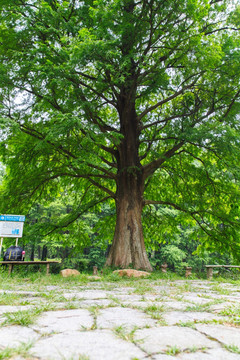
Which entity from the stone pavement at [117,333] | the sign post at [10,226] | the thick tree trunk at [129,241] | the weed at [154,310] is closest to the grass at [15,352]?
the stone pavement at [117,333]

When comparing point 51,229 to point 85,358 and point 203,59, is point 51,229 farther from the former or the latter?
point 85,358

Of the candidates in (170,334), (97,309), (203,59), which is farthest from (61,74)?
(170,334)

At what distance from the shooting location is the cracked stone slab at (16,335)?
176 centimetres

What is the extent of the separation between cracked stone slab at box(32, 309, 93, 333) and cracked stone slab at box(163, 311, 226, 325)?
2.37ft

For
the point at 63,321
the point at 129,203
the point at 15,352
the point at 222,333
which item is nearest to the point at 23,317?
the point at 63,321

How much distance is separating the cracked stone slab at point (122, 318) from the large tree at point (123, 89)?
5.08 metres

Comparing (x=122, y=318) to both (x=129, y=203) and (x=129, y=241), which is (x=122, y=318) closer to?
(x=129, y=241)

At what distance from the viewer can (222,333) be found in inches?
83.4

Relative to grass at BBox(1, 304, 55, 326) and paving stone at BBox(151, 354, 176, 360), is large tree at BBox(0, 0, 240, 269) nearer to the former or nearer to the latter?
grass at BBox(1, 304, 55, 326)

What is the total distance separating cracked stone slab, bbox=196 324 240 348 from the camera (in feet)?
6.36

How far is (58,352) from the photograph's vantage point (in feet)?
5.23

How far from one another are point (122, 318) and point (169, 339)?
69cm

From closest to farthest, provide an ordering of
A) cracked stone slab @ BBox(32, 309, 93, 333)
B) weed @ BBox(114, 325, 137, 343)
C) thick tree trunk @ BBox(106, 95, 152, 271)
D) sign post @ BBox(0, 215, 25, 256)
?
weed @ BBox(114, 325, 137, 343) → cracked stone slab @ BBox(32, 309, 93, 333) → sign post @ BBox(0, 215, 25, 256) → thick tree trunk @ BBox(106, 95, 152, 271)

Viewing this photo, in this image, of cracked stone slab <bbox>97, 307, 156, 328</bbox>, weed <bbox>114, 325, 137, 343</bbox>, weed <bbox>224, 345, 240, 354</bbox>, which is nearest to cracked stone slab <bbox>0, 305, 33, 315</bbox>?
cracked stone slab <bbox>97, 307, 156, 328</bbox>
